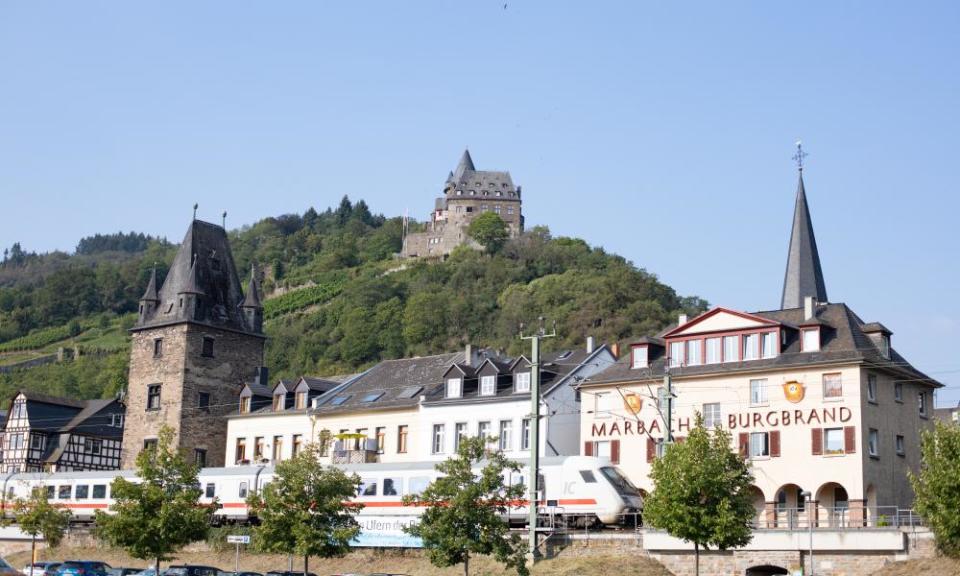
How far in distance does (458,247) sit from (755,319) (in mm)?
130704

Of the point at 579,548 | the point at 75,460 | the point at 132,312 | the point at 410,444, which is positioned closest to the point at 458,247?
the point at 132,312

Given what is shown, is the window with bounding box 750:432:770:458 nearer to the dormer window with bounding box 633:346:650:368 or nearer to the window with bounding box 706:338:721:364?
the window with bounding box 706:338:721:364

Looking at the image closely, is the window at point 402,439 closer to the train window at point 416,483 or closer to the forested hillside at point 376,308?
the train window at point 416,483

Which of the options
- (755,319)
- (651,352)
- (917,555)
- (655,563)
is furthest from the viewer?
(651,352)

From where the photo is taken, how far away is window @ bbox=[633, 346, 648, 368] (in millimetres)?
53719

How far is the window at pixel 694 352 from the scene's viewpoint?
51.8 metres

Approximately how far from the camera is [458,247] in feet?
591

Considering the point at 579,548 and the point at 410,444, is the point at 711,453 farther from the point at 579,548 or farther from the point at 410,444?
Answer: the point at 410,444

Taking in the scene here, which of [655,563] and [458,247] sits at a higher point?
[458,247]

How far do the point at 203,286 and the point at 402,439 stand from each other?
750 inches

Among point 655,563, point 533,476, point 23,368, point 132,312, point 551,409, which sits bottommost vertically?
point 655,563

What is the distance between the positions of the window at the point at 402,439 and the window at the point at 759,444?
17.2 metres

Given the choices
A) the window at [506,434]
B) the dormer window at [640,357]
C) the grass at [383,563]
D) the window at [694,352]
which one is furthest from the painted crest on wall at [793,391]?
the window at [506,434]

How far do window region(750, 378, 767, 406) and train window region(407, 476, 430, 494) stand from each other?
1294cm
